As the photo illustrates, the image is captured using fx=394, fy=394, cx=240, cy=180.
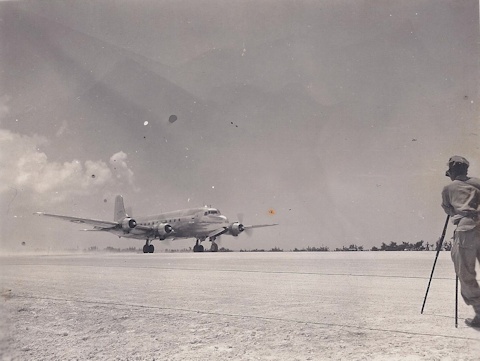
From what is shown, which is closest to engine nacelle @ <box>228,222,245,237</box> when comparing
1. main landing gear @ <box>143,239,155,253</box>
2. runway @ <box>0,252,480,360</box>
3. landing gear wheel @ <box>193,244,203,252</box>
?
landing gear wheel @ <box>193,244,203,252</box>

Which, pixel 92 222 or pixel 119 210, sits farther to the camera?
pixel 119 210

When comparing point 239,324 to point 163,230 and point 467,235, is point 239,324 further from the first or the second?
point 163,230

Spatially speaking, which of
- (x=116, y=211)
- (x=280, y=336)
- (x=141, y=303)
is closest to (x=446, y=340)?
(x=280, y=336)

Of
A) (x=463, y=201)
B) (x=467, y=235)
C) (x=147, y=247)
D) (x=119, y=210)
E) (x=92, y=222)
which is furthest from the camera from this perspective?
(x=119, y=210)

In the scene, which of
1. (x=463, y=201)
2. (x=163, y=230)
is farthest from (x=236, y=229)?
(x=463, y=201)

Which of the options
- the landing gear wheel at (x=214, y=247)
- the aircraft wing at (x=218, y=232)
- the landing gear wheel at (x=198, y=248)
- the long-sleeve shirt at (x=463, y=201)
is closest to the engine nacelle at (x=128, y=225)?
the landing gear wheel at (x=198, y=248)

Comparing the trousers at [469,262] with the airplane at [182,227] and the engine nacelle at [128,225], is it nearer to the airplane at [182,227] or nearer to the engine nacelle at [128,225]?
the airplane at [182,227]

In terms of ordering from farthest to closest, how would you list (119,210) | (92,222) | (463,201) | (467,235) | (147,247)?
(119,210) → (147,247) → (92,222) → (463,201) → (467,235)

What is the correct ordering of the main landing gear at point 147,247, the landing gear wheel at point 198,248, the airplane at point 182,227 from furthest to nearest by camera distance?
the main landing gear at point 147,247, the landing gear wheel at point 198,248, the airplane at point 182,227
